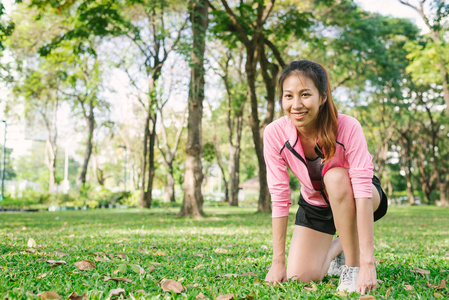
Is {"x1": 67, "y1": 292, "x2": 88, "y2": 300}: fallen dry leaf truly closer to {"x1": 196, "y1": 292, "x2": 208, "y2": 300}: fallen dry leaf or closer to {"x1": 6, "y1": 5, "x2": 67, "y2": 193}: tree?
{"x1": 196, "y1": 292, "x2": 208, "y2": 300}: fallen dry leaf

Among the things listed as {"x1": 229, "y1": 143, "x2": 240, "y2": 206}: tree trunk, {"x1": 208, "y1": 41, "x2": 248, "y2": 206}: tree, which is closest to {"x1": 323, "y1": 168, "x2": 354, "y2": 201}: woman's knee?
{"x1": 208, "y1": 41, "x2": 248, "y2": 206}: tree

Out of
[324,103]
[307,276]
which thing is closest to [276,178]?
[324,103]

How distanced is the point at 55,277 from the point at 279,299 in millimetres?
1481

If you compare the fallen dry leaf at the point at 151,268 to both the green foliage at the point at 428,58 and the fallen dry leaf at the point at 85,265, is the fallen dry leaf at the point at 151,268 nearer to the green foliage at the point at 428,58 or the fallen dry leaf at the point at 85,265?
the fallen dry leaf at the point at 85,265

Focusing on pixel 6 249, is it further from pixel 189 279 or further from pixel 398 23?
pixel 398 23

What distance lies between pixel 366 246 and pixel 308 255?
0.63 m

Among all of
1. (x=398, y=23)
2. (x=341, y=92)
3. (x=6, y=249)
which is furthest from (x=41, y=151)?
(x=6, y=249)

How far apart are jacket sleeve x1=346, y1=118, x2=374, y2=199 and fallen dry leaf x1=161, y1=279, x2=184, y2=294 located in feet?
4.01

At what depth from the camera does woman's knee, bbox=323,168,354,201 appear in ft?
8.96

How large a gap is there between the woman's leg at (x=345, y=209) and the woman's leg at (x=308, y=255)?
319mm

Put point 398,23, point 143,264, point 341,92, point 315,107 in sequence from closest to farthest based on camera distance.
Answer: point 315,107, point 143,264, point 398,23, point 341,92

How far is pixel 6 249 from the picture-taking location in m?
3.88

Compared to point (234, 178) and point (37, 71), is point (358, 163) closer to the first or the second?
point (37, 71)

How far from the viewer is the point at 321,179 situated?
10.2ft
